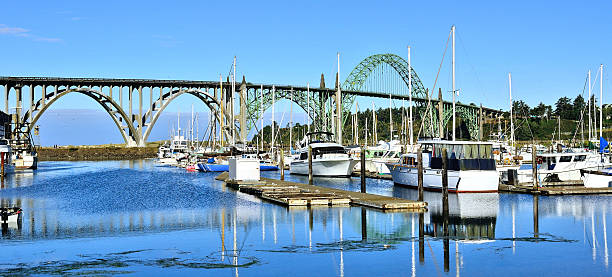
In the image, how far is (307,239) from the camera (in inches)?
1115

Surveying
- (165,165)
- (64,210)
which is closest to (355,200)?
(64,210)

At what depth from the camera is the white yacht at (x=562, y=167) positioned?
5256cm

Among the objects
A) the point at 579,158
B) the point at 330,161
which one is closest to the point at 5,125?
the point at 330,161

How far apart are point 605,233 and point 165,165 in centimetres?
9214

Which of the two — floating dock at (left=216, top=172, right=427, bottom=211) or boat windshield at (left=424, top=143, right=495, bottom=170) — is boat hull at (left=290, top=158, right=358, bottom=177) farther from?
boat windshield at (left=424, top=143, right=495, bottom=170)

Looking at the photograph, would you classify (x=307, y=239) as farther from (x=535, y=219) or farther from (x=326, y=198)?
(x=535, y=219)

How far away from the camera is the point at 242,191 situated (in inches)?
2082

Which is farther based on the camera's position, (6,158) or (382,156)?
(6,158)

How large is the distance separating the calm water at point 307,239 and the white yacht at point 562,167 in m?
7.49

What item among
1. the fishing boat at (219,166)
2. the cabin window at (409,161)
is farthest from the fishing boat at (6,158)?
the cabin window at (409,161)

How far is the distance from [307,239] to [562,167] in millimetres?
30824

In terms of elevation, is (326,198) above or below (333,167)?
below

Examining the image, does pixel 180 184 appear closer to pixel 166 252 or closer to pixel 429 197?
pixel 429 197

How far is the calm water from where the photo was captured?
22797 mm
